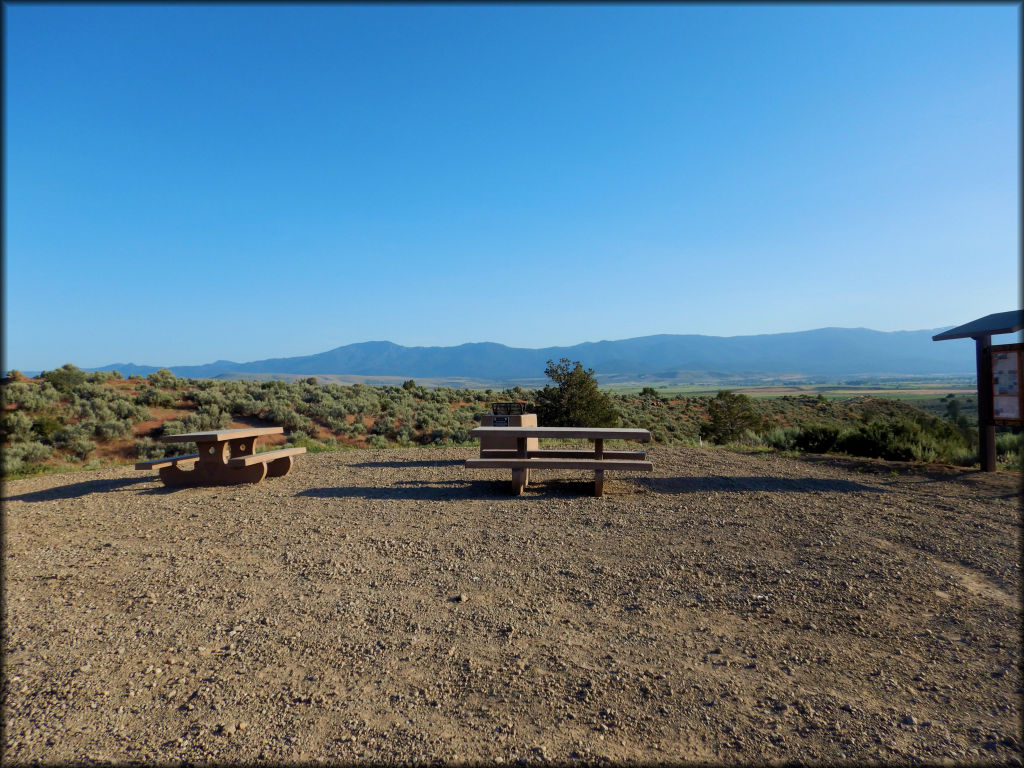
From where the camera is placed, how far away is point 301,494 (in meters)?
7.04

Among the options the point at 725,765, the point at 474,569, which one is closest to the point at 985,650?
the point at 725,765

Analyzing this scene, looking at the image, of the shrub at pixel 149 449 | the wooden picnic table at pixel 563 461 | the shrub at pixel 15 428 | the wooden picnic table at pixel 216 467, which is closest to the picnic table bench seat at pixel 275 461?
the wooden picnic table at pixel 216 467

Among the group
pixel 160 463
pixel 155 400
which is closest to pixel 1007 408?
pixel 160 463

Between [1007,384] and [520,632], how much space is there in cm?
792

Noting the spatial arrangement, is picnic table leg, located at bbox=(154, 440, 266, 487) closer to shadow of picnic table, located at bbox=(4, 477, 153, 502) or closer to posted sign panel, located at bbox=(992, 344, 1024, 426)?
shadow of picnic table, located at bbox=(4, 477, 153, 502)

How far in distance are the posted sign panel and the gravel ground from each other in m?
1.89

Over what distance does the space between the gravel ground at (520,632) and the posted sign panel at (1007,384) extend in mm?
1895

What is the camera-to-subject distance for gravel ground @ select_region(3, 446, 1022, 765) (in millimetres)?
2373

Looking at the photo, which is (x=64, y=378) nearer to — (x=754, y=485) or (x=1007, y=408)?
(x=754, y=485)

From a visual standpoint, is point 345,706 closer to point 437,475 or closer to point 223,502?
point 223,502

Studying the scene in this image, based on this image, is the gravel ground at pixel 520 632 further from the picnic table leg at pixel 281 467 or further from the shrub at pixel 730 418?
the shrub at pixel 730 418

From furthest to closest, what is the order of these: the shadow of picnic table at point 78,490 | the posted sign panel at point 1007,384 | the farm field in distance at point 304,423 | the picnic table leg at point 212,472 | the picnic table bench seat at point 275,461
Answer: the farm field in distance at point 304,423 → the picnic table leg at point 212,472 → the picnic table bench seat at point 275,461 → the posted sign panel at point 1007,384 → the shadow of picnic table at point 78,490

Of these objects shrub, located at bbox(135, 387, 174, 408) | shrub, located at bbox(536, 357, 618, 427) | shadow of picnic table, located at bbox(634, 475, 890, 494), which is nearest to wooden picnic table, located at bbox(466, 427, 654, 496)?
shadow of picnic table, located at bbox(634, 475, 890, 494)

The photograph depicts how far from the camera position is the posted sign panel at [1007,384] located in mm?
7324
